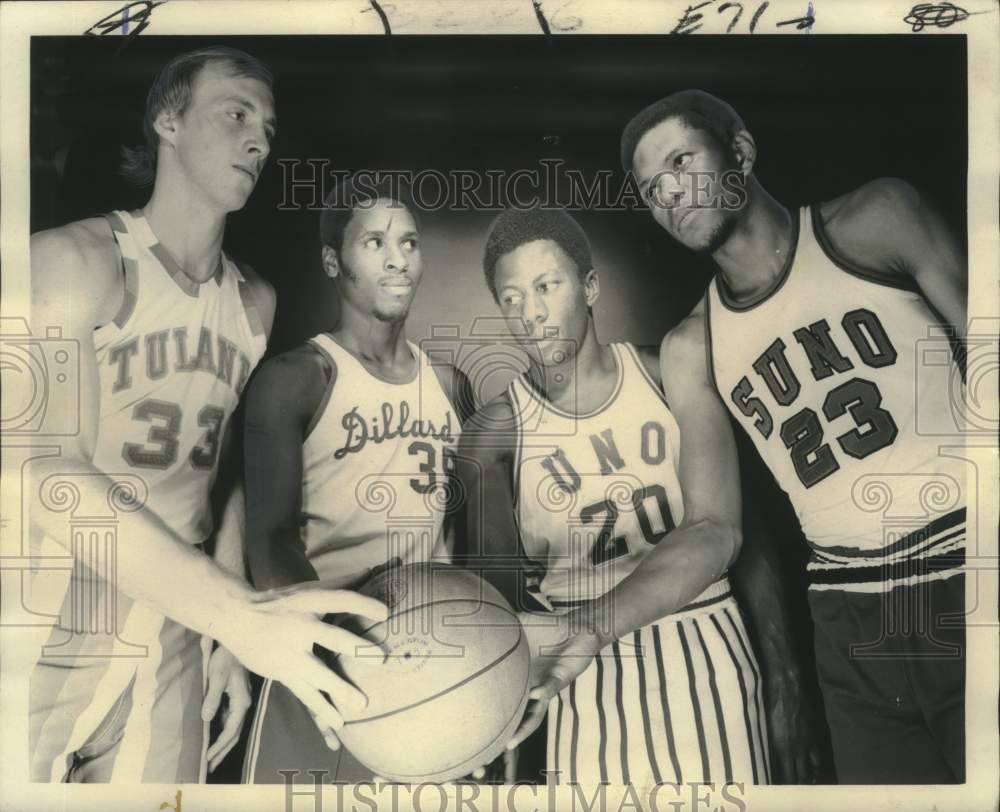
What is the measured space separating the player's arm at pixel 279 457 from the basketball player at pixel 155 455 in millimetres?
47

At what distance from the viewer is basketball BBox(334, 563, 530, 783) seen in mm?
2186

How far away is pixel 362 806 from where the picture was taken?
2371mm

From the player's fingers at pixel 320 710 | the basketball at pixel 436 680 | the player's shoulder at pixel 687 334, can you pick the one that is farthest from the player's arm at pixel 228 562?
the player's shoulder at pixel 687 334

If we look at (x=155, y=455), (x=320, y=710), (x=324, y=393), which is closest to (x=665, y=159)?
(x=324, y=393)

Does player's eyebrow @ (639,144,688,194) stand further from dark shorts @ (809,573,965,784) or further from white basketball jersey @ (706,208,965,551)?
dark shorts @ (809,573,965,784)

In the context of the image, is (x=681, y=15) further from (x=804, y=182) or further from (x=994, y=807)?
(x=994, y=807)

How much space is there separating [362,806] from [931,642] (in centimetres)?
145

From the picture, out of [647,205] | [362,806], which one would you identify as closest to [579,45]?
[647,205]

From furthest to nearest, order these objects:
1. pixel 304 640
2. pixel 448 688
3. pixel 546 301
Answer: pixel 546 301 < pixel 304 640 < pixel 448 688

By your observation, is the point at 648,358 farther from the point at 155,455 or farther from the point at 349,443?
the point at 155,455

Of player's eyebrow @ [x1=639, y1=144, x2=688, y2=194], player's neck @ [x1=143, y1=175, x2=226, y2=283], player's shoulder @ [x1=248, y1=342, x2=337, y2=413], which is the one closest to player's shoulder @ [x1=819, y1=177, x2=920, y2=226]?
player's eyebrow @ [x1=639, y1=144, x2=688, y2=194]

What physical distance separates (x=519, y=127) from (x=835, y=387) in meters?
1.01

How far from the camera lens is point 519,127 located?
242 cm

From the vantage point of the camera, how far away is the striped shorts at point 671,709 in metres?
2.36
